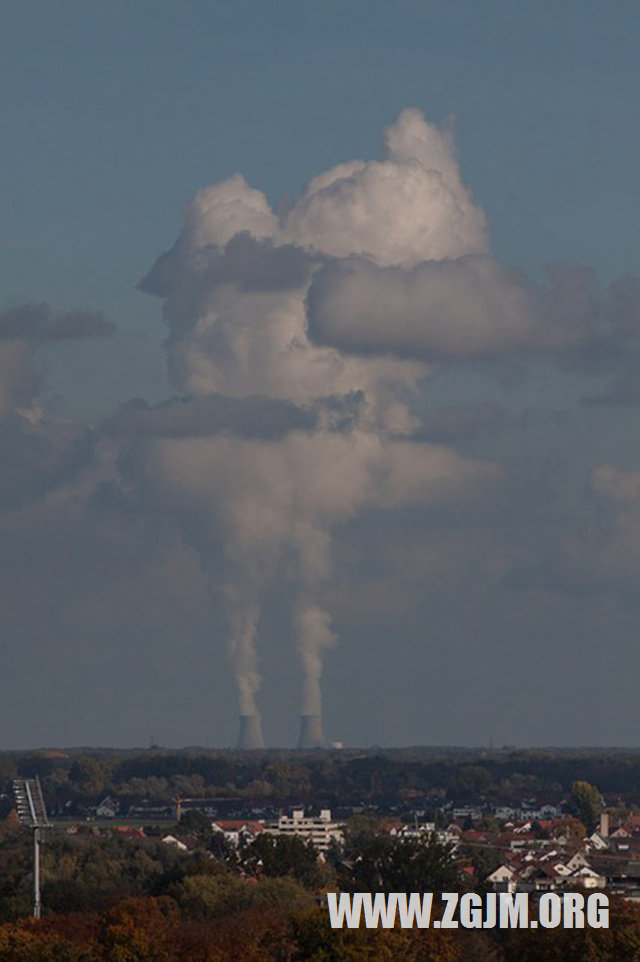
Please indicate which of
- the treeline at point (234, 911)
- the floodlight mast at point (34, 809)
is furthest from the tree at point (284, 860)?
the floodlight mast at point (34, 809)

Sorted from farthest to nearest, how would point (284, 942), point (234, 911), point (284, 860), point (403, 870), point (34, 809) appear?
point (284, 860) < point (403, 870) < point (34, 809) < point (234, 911) < point (284, 942)

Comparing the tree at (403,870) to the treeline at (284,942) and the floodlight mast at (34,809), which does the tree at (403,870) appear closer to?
the floodlight mast at (34,809)

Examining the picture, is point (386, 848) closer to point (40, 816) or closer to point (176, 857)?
point (176, 857)

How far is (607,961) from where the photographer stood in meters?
97.2

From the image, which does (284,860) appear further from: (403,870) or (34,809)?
(34,809)

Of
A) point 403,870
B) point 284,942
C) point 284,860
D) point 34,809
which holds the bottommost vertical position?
point 284,942

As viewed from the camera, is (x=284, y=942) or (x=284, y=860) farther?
(x=284, y=860)

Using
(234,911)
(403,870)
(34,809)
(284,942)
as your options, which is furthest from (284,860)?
(284,942)

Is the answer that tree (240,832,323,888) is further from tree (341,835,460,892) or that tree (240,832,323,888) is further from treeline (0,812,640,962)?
tree (341,835,460,892)

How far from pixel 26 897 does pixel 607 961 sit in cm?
4653

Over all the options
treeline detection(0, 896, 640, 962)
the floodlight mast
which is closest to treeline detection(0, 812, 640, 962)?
treeline detection(0, 896, 640, 962)

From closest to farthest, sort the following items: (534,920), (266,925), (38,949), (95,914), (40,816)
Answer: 1. (38,949)
2. (266,925)
3. (534,920)
4. (95,914)
5. (40,816)

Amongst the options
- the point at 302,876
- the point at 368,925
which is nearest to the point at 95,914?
the point at 368,925

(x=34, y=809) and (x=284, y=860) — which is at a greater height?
(x=284, y=860)
